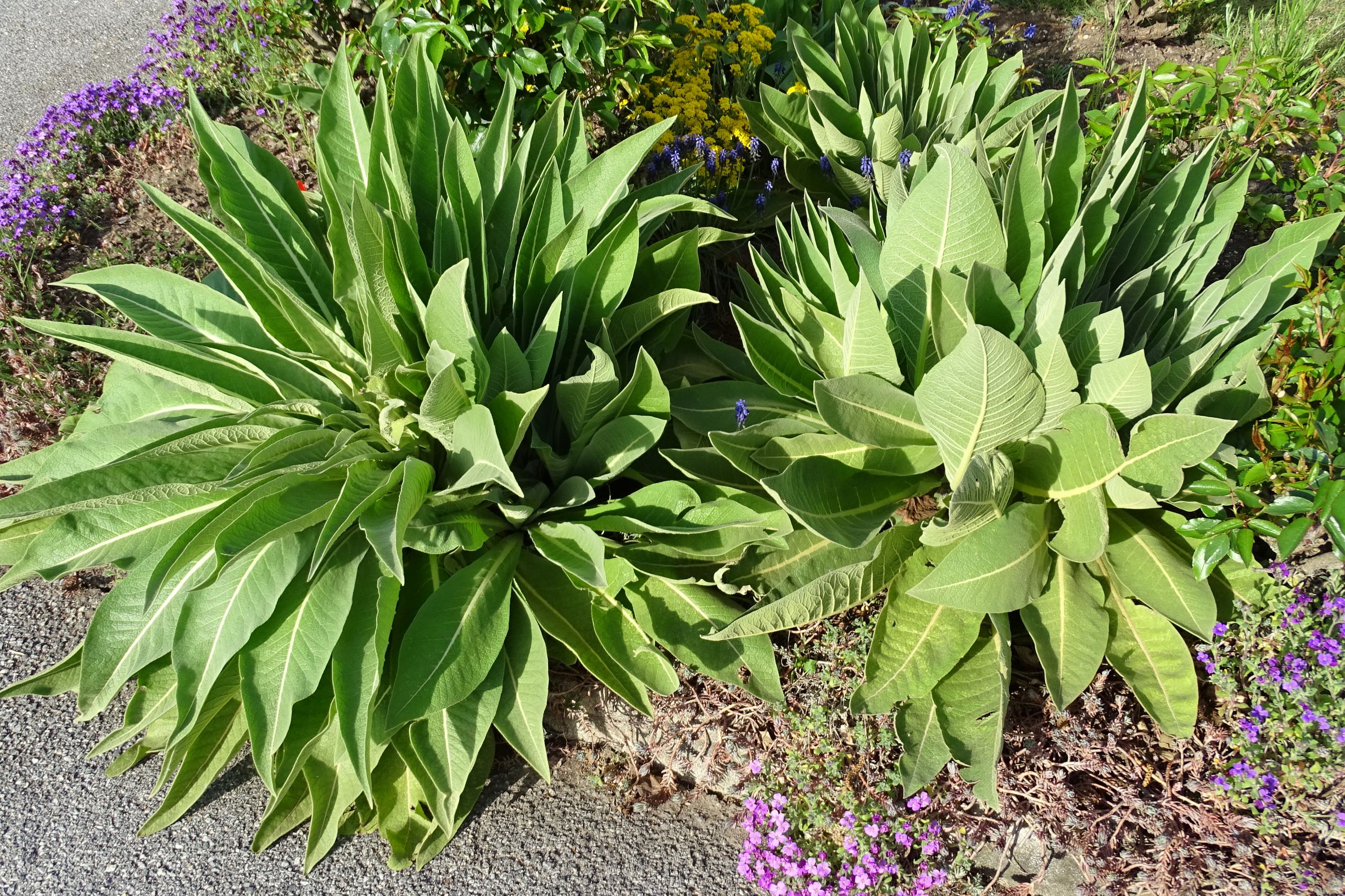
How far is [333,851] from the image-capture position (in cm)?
228

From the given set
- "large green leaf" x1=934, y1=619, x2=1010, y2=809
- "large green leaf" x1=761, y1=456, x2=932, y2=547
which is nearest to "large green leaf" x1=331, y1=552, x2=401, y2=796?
"large green leaf" x1=761, y1=456, x2=932, y2=547

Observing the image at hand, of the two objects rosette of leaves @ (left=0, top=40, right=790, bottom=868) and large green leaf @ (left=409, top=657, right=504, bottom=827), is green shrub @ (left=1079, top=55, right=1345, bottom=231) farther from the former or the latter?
large green leaf @ (left=409, top=657, right=504, bottom=827)

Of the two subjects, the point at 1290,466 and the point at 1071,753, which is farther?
the point at 1071,753

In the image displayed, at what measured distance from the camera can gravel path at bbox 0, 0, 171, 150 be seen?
5.08 meters

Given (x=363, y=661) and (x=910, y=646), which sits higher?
(x=363, y=661)

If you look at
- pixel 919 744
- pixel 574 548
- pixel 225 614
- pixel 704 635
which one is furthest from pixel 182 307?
pixel 919 744

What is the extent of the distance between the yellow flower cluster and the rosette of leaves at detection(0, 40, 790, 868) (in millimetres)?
904

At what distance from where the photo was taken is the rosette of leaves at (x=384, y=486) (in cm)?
194

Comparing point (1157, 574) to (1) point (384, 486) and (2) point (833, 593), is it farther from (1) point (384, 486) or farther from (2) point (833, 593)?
(1) point (384, 486)

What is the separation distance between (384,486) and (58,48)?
587cm

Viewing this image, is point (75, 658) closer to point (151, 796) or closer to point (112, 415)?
point (151, 796)

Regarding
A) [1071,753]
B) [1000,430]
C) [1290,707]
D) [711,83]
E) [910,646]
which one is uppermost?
[711,83]

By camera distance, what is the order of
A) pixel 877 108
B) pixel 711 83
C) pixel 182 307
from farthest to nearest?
pixel 711 83 < pixel 877 108 < pixel 182 307

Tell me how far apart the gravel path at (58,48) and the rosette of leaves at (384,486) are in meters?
3.60
